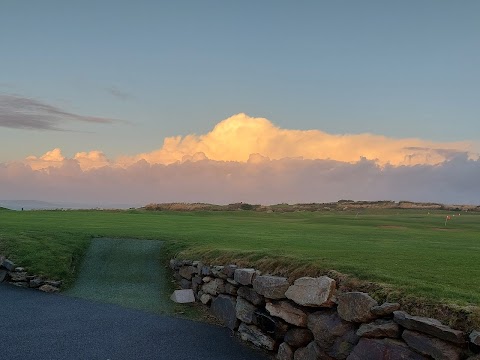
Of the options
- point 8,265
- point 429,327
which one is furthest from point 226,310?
point 8,265

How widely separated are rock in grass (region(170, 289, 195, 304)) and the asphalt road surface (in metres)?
1.66

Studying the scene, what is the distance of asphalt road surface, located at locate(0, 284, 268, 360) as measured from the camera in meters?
12.1

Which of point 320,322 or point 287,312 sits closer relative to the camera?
point 320,322

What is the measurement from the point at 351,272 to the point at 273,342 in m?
2.75

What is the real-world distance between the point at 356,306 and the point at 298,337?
6.98 ft

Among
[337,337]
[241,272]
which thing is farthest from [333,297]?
[241,272]

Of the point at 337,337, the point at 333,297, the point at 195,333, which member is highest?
the point at 333,297

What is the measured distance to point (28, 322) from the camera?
14406 millimetres

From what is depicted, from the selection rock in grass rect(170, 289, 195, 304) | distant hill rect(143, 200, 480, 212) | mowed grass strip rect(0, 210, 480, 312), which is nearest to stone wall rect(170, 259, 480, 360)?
mowed grass strip rect(0, 210, 480, 312)

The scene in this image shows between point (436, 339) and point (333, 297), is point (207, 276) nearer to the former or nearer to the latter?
point (333, 297)

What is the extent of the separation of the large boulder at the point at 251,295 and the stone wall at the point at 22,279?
8.42 meters

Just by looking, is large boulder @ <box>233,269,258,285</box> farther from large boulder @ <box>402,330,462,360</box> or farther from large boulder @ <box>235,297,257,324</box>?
large boulder @ <box>402,330,462,360</box>

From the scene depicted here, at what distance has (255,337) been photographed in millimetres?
13094

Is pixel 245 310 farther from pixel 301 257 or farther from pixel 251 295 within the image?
pixel 301 257
